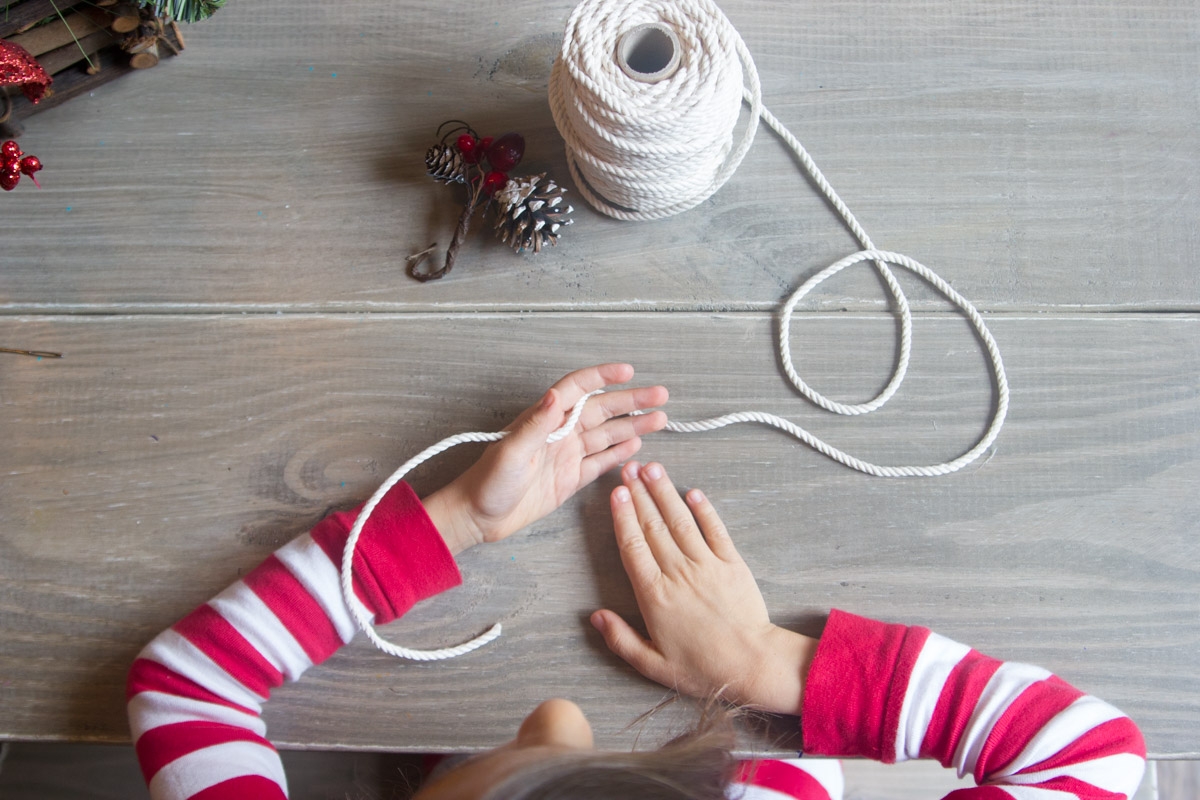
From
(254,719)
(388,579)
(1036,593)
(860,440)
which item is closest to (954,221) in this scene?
(860,440)

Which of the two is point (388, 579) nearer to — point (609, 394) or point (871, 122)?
point (609, 394)

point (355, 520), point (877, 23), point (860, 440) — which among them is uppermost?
point (877, 23)

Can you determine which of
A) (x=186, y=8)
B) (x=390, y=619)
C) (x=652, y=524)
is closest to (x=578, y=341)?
(x=652, y=524)

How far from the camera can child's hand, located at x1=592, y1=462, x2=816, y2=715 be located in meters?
0.66

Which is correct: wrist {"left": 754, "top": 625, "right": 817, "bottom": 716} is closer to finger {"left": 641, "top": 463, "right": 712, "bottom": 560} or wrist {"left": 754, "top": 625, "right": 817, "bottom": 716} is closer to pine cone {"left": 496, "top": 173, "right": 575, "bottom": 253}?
finger {"left": 641, "top": 463, "right": 712, "bottom": 560}

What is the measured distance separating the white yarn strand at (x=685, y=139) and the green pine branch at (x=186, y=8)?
0.29 m

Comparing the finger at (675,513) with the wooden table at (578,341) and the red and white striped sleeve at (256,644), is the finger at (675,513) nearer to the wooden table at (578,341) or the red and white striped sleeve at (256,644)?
the wooden table at (578,341)

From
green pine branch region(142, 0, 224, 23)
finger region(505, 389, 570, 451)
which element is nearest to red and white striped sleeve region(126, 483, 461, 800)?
finger region(505, 389, 570, 451)

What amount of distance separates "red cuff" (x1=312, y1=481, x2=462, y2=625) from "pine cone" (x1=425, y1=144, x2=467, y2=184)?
0.94 feet

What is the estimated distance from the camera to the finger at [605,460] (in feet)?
2.31

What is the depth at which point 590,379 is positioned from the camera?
677mm

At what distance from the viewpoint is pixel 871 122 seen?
2.51 feet

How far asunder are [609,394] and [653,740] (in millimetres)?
291

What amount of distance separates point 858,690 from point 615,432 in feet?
0.95
